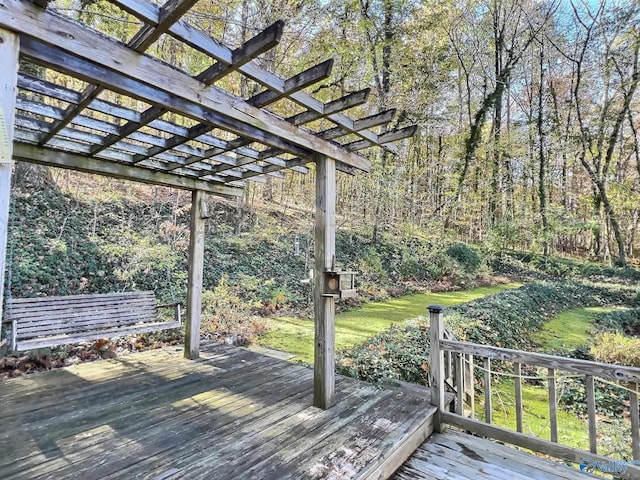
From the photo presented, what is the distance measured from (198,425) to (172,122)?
2.23m

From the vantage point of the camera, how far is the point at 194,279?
13.1ft

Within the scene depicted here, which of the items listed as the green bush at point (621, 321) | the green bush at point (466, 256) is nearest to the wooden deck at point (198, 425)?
the green bush at point (621, 321)

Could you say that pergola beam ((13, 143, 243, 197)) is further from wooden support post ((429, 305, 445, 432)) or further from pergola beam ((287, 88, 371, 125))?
wooden support post ((429, 305, 445, 432))

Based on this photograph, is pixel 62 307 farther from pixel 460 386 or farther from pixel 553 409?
pixel 553 409

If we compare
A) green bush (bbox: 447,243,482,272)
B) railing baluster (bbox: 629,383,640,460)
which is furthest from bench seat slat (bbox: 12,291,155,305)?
green bush (bbox: 447,243,482,272)

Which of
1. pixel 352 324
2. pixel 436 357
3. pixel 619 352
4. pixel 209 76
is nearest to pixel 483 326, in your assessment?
pixel 619 352

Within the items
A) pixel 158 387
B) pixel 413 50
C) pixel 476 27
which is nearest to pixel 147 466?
pixel 158 387

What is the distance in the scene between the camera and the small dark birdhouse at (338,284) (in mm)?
2631

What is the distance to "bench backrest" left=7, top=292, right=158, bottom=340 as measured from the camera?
3.35 m

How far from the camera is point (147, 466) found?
6.33 ft

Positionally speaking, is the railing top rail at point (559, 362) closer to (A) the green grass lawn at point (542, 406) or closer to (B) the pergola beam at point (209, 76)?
(A) the green grass lawn at point (542, 406)

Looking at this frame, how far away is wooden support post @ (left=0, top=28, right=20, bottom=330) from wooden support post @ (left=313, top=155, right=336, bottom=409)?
1.89m

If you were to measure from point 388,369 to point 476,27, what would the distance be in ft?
47.4

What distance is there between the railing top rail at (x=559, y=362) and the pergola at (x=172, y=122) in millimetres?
1056
